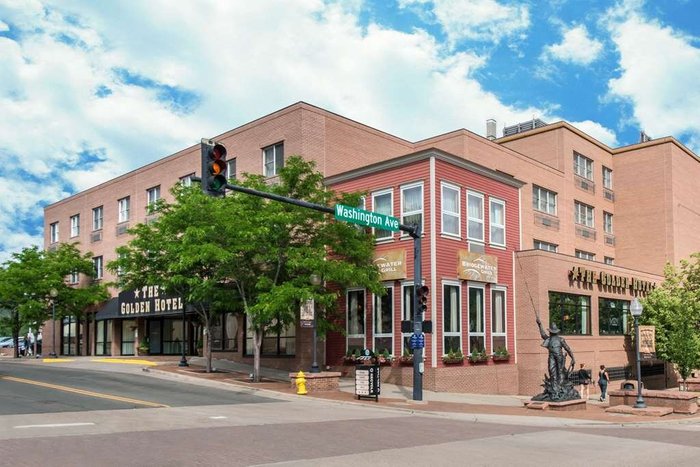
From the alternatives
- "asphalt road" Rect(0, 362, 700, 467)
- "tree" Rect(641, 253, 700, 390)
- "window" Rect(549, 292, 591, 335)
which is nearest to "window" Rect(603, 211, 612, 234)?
"tree" Rect(641, 253, 700, 390)

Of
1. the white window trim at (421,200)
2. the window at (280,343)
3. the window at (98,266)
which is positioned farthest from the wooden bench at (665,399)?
the window at (98,266)

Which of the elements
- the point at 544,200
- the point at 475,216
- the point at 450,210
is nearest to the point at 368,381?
the point at 450,210

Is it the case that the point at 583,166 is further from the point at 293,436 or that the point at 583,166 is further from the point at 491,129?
the point at 293,436

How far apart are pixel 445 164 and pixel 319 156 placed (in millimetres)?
7240

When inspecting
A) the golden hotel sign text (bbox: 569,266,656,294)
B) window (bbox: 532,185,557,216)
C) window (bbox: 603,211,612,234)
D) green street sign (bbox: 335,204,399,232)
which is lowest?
the golden hotel sign text (bbox: 569,266,656,294)

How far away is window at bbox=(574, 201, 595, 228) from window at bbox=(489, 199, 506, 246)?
17.5 m

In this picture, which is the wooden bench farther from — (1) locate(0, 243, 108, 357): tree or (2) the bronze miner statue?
(1) locate(0, 243, 108, 357): tree

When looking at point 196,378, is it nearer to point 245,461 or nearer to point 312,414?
point 312,414

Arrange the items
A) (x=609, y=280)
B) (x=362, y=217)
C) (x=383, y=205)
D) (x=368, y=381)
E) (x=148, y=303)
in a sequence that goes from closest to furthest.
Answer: (x=362, y=217) < (x=368, y=381) < (x=383, y=205) < (x=609, y=280) < (x=148, y=303)

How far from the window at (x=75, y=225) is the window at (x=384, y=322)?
31911 millimetres

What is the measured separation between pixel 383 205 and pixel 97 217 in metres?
28.6

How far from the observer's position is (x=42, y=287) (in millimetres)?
45625

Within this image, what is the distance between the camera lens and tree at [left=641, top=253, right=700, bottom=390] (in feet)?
125

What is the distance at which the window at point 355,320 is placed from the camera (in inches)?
1182
